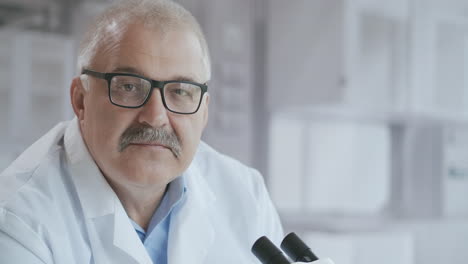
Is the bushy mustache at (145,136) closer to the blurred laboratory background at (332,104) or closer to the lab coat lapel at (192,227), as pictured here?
the lab coat lapel at (192,227)

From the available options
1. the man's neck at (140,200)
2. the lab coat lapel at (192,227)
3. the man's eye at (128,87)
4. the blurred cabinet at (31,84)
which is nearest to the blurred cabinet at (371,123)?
the blurred cabinet at (31,84)

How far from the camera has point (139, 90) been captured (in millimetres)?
878

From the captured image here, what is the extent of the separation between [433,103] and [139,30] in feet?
6.60

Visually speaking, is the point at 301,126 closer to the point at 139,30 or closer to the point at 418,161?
the point at 418,161

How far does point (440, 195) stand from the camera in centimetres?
288

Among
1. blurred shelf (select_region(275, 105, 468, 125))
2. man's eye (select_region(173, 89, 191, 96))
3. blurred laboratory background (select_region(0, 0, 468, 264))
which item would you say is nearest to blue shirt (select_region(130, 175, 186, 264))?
man's eye (select_region(173, 89, 191, 96))

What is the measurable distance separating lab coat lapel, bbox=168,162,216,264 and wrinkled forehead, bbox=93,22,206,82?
10.5 inches

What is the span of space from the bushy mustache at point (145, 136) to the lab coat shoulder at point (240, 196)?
0.93 feet

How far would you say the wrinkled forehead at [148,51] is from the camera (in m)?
0.88

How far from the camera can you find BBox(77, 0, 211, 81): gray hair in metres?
0.89

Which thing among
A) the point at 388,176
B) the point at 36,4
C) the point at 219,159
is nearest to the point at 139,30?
the point at 219,159

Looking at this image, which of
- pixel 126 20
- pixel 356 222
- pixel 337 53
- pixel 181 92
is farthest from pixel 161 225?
pixel 356 222

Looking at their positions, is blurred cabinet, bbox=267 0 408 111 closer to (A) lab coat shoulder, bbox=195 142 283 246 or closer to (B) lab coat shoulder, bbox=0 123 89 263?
(A) lab coat shoulder, bbox=195 142 283 246

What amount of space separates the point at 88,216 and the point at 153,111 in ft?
0.68
